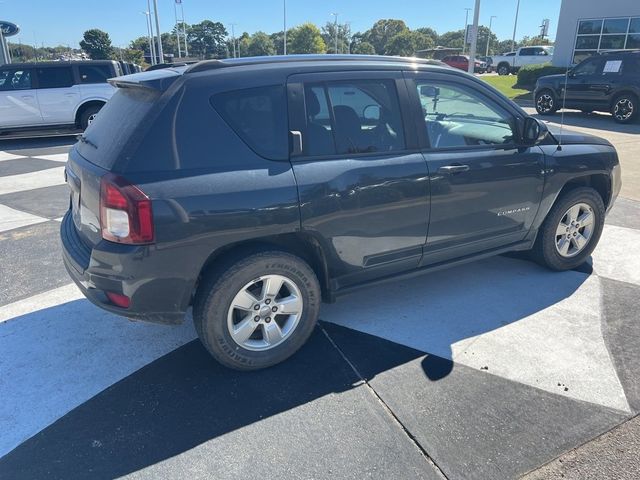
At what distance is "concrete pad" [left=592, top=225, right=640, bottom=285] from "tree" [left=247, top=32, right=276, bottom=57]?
91579mm

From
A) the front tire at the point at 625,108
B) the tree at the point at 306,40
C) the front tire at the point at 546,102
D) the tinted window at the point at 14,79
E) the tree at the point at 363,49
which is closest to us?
the tinted window at the point at 14,79

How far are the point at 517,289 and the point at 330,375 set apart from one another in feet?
6.50

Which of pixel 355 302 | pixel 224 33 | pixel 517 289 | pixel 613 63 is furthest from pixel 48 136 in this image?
pixel 224 33

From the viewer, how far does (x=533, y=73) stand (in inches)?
842

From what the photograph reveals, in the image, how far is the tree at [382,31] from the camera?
98.6 meters

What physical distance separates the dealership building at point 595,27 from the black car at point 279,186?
2065 centimetres

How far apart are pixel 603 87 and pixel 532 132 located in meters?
12.7

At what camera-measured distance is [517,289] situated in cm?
412

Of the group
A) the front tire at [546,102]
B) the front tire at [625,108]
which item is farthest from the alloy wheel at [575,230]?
the front tire at [546,102]

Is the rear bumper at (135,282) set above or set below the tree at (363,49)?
below

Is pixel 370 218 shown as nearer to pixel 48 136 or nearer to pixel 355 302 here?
pixel 355 302

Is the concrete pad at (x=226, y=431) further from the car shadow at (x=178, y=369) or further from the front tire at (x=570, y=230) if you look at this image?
the front tire at (x=570, y=230)

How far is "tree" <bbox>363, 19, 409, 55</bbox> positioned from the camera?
98.6 m

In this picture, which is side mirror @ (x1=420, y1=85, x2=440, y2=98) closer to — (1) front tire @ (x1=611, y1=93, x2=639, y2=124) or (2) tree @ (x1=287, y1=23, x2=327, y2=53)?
(1) front tire @ (x1=611, y1=93, x2=639, y2=124)
